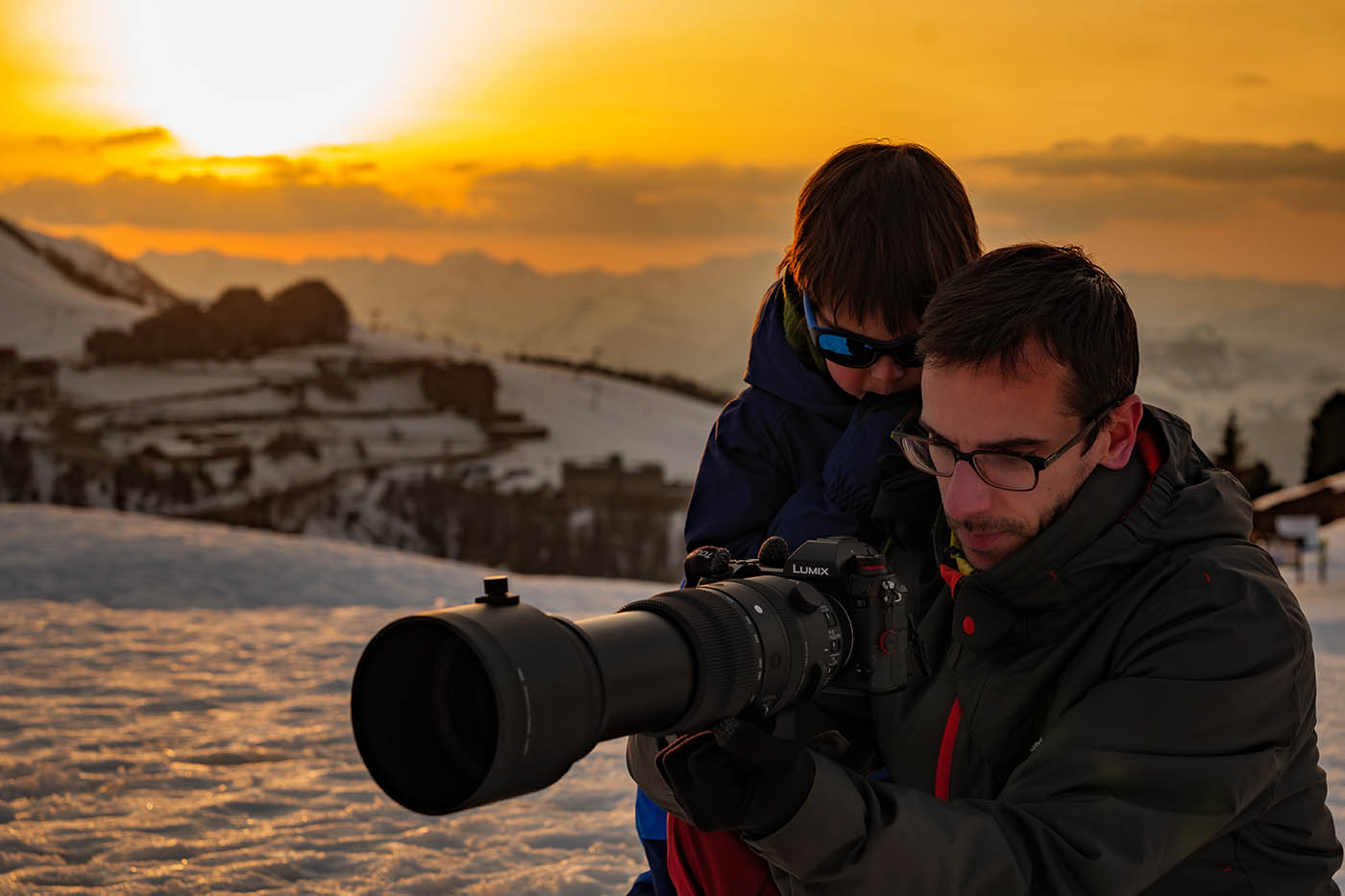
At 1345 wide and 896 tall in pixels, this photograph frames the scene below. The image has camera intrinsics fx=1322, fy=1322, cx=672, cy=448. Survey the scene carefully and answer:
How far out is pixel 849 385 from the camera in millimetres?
3012

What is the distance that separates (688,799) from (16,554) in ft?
36.3

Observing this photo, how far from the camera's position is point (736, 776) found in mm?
1914

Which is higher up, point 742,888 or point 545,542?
point 742,888

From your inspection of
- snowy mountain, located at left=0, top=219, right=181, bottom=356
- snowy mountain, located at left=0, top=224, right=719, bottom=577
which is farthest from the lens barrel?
snowy mountain, located at left=0, top=219, right=181, bottom=356

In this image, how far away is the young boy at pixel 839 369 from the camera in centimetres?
288

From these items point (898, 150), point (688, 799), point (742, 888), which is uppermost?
point (898, 150)

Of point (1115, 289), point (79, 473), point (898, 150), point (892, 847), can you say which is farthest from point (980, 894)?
point (79, 473)

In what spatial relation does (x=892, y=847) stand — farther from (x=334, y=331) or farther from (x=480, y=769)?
(x=334, y=331)

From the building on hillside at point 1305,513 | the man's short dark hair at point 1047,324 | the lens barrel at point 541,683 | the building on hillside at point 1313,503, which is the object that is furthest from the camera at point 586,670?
the building on hillside at point 1313,503

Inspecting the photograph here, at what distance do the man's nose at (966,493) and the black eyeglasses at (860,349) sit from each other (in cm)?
65

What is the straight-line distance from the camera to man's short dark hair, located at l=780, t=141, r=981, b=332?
115 inches

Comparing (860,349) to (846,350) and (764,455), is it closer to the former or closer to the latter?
(846,350)

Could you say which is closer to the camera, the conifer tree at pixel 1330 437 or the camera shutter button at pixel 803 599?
the camera shutter button at pixel 803 599

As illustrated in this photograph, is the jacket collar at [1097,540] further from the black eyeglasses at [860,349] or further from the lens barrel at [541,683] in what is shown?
the black eyeglasses at [860,349]
